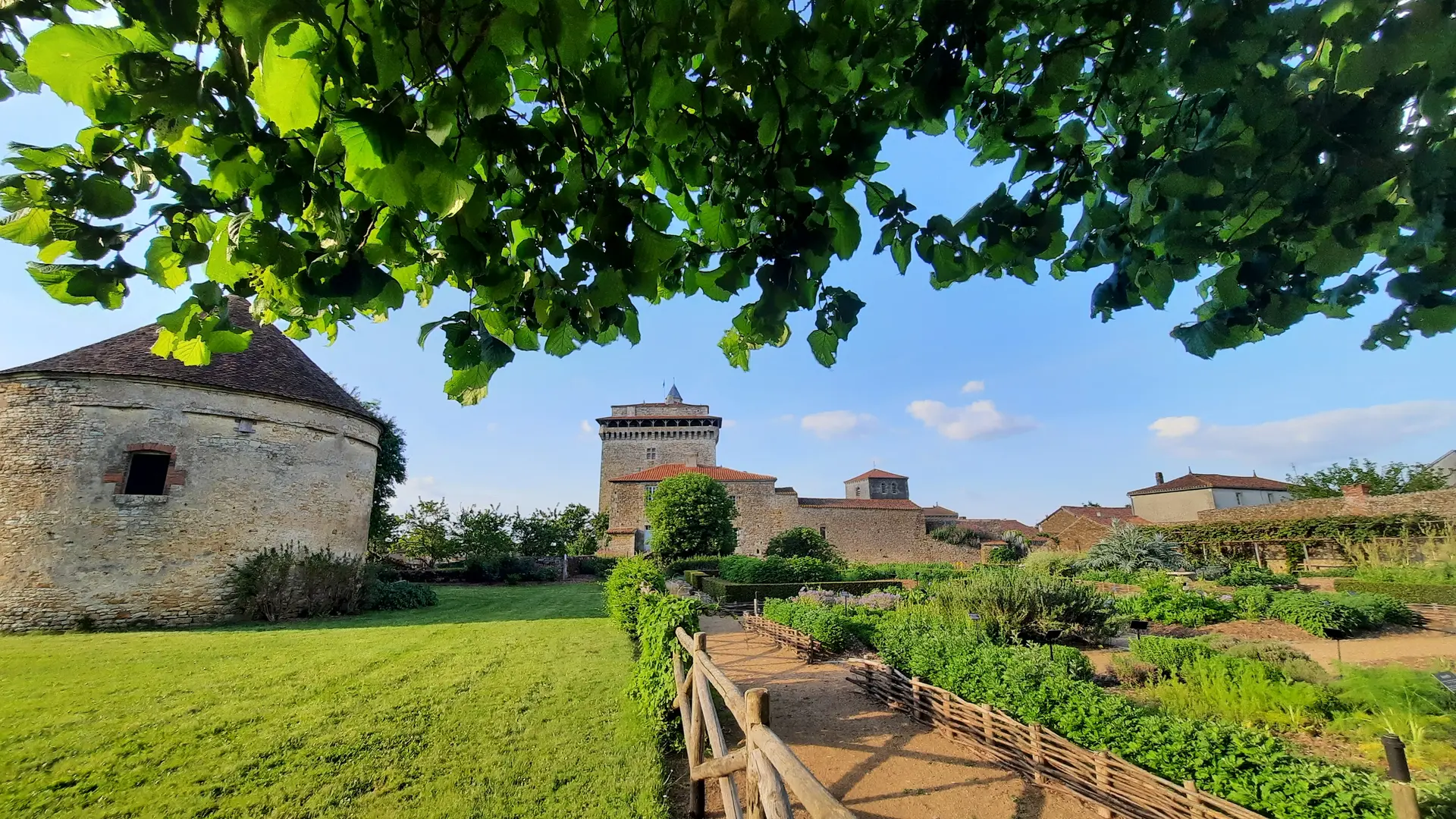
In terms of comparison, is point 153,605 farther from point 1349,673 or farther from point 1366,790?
point 1349,673

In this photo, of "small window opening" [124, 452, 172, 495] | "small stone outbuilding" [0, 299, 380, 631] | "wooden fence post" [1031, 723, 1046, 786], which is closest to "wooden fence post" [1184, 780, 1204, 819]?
"wooden fence post" [1031, 723, 1046, 786]

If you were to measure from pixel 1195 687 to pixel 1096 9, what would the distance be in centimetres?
796

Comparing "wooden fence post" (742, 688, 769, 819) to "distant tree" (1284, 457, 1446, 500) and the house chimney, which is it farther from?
"distant tree" (1284, 457, 1446, 500)

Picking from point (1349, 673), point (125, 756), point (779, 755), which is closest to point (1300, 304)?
point (779, 755)

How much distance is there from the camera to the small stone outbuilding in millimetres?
12508

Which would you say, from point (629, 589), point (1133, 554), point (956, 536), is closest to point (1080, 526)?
point (956, 536)

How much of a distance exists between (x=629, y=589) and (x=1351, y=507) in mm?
27265

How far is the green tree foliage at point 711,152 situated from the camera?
50.8 inches

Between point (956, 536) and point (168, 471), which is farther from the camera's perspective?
point (956, 536)

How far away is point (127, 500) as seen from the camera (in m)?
13.2

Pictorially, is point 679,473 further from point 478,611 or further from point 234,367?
point 234,367

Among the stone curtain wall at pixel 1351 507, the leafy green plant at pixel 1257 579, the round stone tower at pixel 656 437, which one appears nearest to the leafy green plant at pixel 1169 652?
the leafy green plant at pixel 1257 579

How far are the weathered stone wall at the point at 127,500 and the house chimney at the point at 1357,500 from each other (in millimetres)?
34943

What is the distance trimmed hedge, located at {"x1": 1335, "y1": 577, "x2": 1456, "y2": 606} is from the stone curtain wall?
9991 mm
